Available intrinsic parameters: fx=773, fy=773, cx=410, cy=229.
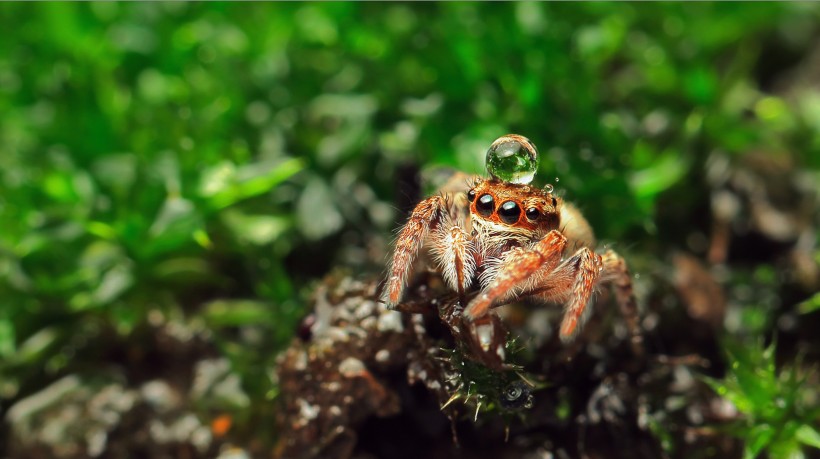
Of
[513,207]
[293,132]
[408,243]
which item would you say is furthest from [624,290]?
[293,132]

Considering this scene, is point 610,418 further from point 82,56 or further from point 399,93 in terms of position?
point 82,56

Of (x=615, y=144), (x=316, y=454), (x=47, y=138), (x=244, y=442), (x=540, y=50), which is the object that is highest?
(x=540, y=50)

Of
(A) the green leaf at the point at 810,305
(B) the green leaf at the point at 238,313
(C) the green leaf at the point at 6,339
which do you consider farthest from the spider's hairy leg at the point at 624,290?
(C) the green leaf at the point at 6,339

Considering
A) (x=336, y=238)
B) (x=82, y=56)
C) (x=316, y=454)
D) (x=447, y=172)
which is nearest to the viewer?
(x=316, y=454)

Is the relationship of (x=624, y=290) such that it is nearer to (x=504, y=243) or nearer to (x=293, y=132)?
(x=504, y=243)

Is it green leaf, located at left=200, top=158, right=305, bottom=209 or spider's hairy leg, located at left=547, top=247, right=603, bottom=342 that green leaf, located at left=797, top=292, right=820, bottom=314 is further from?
green leaf, located at left=200, top=158, right=305, bottom=209

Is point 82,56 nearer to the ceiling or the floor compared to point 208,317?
nearer to the ceiling

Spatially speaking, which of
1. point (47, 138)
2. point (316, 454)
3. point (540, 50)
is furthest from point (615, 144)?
point (47, 138)
